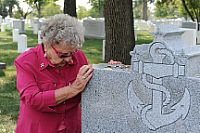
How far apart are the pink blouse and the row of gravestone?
0.58 feet

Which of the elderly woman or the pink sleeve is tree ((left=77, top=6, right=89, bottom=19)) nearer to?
the elderly woman

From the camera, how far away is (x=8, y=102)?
6.99 meters

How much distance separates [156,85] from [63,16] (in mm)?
720

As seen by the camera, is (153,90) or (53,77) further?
(53,77)

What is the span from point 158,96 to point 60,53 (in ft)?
2.14

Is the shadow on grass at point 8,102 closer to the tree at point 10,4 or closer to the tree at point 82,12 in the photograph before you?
the tree at point 10,4

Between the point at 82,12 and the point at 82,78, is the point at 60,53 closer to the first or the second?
the point at 82,78

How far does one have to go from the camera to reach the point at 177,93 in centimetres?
241

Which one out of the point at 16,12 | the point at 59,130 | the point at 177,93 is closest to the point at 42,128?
the point at 59,130

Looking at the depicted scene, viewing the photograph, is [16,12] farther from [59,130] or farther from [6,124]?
[59,130]

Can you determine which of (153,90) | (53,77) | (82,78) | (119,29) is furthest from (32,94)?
(119,29)

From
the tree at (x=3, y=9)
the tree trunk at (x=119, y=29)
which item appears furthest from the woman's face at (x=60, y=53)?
the tree at (x=3, y=9)

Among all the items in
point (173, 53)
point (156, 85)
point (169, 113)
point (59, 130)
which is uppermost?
point (173, 53)

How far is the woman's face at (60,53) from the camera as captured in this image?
2.56 meters
